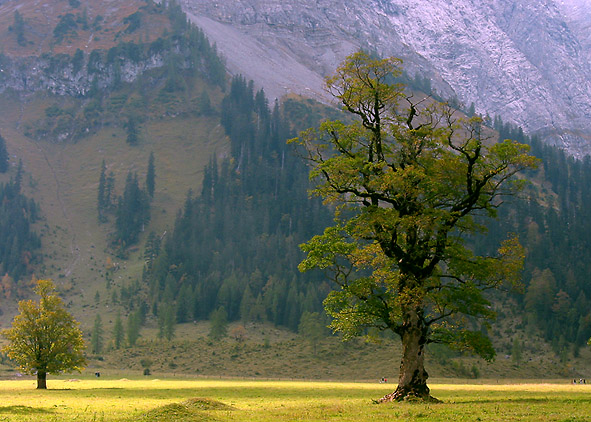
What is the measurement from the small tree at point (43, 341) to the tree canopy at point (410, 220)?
124ft

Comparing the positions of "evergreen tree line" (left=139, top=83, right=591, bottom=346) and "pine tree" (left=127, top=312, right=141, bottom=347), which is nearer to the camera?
"pine tree" (left=127, top=312, right=141, bottom=347)

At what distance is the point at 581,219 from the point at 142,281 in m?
131

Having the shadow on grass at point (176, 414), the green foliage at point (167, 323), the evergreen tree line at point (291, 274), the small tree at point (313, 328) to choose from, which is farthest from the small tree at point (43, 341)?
the evergreen tree line at point (291, 274)

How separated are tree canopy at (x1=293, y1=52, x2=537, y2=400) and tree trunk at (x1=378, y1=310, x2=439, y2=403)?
2.2 inches

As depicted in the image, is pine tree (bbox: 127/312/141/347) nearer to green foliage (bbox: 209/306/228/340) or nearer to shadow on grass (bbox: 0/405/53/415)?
green foliage (bbox: 209/306/228/340)

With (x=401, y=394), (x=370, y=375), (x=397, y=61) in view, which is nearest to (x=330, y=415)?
(x=401, y=394)

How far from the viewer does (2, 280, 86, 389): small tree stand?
63.7 m

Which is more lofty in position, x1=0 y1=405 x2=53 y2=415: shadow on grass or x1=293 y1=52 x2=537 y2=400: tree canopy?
x1=293 y1=52 x2=537 y2=400: tree canopy

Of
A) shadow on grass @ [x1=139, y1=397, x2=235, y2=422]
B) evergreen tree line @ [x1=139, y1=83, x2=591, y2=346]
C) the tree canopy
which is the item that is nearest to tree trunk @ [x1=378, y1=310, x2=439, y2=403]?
the tree canopy

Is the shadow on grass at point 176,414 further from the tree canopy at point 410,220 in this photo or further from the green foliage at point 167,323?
the green foliage at point 167,323

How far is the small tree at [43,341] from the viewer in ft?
209

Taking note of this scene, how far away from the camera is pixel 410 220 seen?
34.1 m

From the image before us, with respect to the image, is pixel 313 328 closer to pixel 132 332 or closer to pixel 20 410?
pixel 132 332

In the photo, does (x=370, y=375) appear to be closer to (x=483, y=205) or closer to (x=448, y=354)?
(x=448, y=354)
